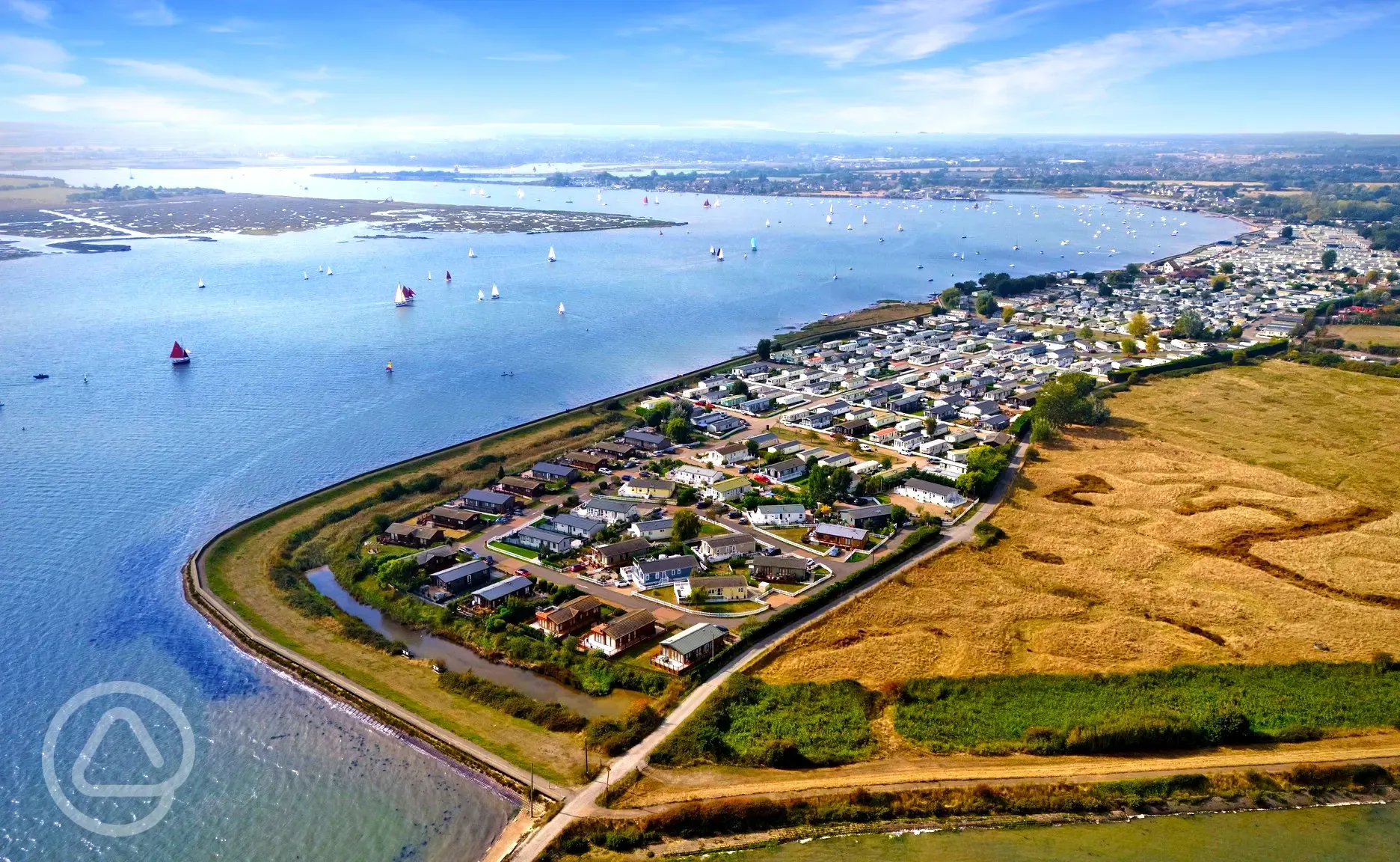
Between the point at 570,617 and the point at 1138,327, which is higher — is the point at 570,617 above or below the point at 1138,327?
below

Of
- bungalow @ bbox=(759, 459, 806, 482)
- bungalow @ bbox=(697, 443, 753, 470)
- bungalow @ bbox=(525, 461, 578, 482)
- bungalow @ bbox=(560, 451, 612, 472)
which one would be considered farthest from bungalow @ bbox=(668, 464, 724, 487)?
bungalow @ bbox=(525, 461, 578, 482)

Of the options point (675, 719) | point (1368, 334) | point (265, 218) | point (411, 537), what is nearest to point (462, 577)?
point (411, 537)

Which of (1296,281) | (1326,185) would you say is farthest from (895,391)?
(1326,185)

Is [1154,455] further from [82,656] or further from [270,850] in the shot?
[82,656]

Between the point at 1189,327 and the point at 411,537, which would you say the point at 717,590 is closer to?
the point at 411,537

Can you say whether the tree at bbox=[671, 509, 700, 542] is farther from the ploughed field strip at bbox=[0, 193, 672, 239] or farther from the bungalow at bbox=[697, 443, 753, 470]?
the ploughed field strip at bbox=[0, 193, 672, 239]

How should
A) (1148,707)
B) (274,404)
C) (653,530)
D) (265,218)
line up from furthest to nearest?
(265,218) < (274,404) < (653,530) < (1148,707)

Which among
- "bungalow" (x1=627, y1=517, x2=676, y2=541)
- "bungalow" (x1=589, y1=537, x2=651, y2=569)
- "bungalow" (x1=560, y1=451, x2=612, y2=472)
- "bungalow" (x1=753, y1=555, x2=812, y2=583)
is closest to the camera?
"bungalow" (x1=753, y1=555, x2=812, y2=583)
